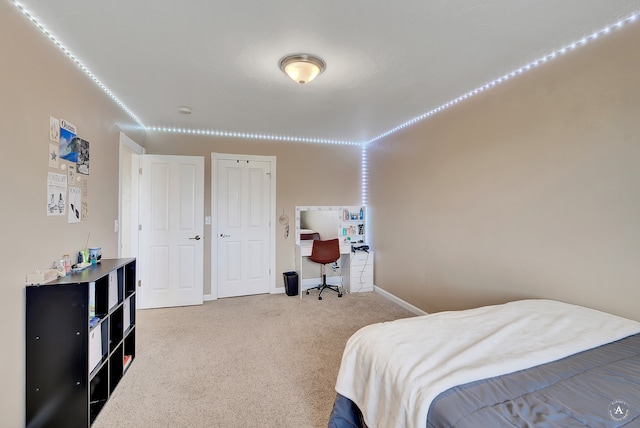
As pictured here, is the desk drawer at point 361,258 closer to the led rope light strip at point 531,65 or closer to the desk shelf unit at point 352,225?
the desk shelf unit at point 352,225

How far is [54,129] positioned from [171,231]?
2.19 metres

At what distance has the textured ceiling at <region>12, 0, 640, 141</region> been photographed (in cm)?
162

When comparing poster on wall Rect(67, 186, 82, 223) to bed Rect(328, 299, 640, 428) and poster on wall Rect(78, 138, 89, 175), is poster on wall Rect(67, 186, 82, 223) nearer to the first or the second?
poster on wall Rect(78, 138, 89, 175)

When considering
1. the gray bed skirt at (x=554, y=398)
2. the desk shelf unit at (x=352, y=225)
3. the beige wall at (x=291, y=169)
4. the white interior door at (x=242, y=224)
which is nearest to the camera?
the gray bed skirt at (x=554, y=398)

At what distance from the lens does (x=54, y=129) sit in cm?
189

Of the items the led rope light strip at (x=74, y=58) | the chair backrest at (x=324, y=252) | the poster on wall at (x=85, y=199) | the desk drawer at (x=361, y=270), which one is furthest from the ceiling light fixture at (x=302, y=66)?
the desk drawer at (x=361, y=270)

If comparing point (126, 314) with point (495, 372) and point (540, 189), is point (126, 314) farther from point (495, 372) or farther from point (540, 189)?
point (540, 189)

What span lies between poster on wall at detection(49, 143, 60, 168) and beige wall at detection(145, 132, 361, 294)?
2.22 meters

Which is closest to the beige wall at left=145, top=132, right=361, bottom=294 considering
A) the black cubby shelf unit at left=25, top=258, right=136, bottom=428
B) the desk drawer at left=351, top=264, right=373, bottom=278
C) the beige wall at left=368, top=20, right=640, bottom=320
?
the desk drawer at left=351, top=264, right=373, bottom=278

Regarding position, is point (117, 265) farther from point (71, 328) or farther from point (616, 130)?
point (616, 130)

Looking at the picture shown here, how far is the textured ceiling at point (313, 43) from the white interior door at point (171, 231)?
1.02 m

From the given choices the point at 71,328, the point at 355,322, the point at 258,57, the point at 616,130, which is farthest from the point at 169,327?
the point at 616,130

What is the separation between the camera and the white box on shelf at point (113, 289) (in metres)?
2.11

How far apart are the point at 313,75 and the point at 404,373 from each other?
6.85ft
